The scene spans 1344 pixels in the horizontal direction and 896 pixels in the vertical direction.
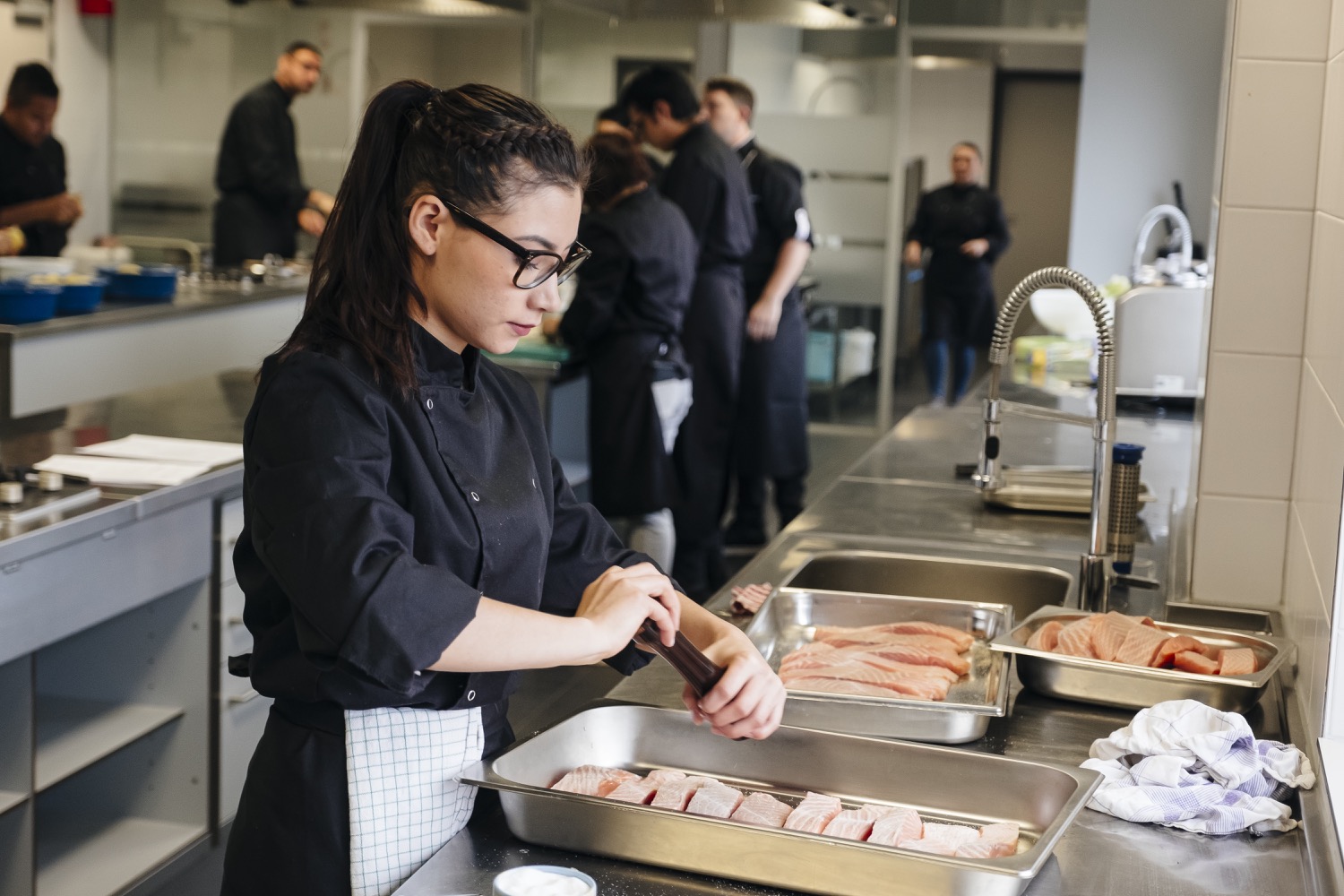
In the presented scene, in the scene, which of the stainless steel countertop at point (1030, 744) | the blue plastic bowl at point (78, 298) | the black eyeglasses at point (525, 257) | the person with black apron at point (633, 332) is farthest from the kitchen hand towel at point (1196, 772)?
the blue plastic bowl at point (78, 298)

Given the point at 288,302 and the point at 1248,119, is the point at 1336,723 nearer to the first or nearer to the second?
the point at 1248,119

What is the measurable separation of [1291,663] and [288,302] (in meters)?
4.50

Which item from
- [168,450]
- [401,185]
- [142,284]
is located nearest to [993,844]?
[401,185]

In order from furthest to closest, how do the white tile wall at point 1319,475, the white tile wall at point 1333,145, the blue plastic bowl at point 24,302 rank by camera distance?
the blue plastic bowl at point 24,302
the white tile wall at point 1333,145
the white tile wall at point 1319,475

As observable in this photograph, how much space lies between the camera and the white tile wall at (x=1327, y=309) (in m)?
1.51

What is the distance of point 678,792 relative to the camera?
→ 1322mm

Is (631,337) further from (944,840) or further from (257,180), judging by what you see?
(944,840)

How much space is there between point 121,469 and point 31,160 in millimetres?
3684

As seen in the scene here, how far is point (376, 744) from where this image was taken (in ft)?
4.29

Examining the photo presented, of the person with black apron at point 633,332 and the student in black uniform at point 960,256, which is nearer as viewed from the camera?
the person with black apron at point 633,332

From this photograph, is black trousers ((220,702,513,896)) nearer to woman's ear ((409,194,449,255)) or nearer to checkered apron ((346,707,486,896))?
checkered apron ((346,707,486,896))

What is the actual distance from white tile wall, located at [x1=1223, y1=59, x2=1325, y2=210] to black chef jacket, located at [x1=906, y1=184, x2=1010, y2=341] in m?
6.50

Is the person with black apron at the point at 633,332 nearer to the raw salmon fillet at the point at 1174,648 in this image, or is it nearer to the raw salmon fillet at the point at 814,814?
the raw salmon fillet at the point at 1174,648

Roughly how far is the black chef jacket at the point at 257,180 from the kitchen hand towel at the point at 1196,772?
5.25 metres
